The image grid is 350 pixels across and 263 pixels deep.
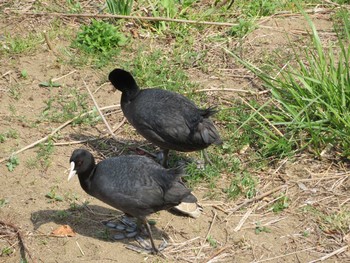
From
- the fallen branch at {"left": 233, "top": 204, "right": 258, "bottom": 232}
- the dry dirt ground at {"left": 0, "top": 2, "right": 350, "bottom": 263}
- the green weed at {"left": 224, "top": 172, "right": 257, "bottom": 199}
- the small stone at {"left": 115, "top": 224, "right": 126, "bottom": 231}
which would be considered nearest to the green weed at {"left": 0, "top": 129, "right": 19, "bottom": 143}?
the dry dirt ground at {"left": 0, "top": 2, "right": 350, "bottom": 263}

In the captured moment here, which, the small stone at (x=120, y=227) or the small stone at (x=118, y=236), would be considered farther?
the small stone at (x=120, y=227)

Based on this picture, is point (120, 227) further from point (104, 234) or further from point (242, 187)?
point (242, 187)

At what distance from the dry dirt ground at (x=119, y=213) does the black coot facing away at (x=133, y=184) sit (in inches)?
15.8

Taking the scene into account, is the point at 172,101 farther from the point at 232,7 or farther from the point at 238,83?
the point at 232,7

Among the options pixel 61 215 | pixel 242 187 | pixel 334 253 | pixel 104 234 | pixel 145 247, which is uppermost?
pixel 61 215

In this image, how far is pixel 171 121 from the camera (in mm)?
6750

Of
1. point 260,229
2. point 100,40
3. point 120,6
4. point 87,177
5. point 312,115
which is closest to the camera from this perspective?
point 87,177

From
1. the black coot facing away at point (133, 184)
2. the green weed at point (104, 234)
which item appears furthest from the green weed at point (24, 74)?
the green weed at point (104, 234)

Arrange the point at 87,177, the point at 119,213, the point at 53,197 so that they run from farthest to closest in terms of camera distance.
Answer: the point at 119,213, the point at 53,197, the point at 87,177

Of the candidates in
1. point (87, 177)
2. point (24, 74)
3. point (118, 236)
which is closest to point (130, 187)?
point (87, 177)

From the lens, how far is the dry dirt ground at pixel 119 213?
602 centimetres

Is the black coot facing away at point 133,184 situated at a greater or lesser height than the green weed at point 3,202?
greater

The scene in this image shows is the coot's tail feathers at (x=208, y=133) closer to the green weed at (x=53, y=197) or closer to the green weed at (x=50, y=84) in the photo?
the green weed at (x=53, y=197)

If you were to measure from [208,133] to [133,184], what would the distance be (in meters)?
1.12
